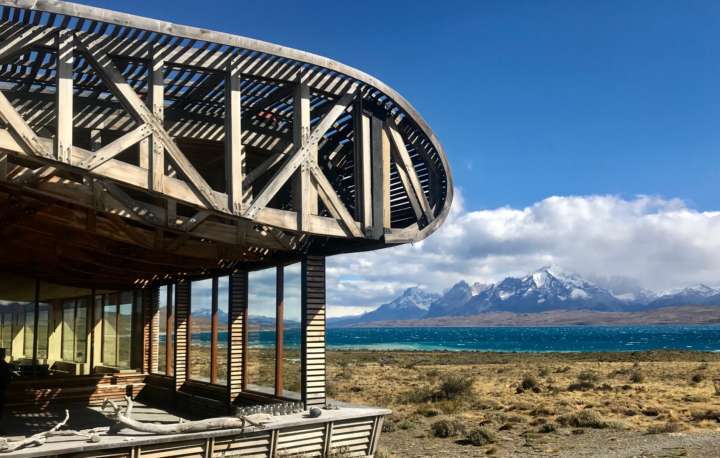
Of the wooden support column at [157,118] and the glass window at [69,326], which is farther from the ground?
the wooden support column at [157,118]

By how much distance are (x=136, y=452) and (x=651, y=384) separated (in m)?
25.9

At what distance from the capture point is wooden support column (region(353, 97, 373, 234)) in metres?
10.7

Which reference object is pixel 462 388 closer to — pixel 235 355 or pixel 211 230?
pixel 235 355

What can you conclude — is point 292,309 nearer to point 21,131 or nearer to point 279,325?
point 279,325

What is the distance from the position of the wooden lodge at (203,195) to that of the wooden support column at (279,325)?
0.04m

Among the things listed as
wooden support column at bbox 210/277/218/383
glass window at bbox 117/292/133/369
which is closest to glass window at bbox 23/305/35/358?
glass window at bbox 117/292/133/369

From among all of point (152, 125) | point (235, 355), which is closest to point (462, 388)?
point (235, 355)

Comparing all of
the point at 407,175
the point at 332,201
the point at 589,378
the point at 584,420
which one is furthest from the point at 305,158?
the point at 589,378

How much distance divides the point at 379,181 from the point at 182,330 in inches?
328

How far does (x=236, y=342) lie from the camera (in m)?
13.9

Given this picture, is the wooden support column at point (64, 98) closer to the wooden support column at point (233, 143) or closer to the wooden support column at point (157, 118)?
the wooden support column at point (157, 118)

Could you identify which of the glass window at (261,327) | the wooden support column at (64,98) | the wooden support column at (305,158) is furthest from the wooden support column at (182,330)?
the wooden support column at (64,98)

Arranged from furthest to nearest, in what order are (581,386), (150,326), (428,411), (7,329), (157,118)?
(581,386)
(428,411)
(150,326)
(7,329)
(157,118)

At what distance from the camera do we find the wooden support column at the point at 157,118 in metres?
8.13
